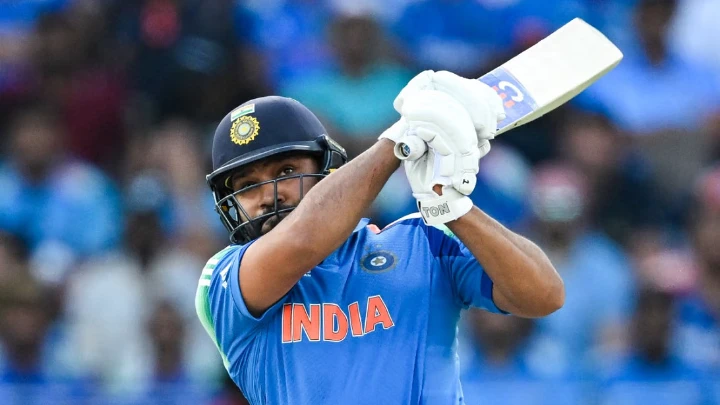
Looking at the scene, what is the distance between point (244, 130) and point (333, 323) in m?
0.66

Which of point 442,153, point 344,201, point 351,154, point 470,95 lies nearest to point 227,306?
point 344,201

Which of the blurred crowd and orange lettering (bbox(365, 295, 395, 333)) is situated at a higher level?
the blurred crowd

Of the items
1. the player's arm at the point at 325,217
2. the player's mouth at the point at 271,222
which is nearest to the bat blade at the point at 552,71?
the player's arm at the point at 325,217

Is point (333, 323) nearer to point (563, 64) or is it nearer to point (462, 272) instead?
point (462, 272)

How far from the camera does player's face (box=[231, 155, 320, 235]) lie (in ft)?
11.3

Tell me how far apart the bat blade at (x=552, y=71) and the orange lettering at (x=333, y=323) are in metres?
0.76

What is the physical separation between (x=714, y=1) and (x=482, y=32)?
1.79 m

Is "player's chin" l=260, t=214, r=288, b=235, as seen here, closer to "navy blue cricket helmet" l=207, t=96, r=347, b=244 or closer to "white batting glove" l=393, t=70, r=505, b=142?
"navy blue cricket helmet" l=207, t=96, r=347, b=244

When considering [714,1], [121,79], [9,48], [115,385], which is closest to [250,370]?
[115,385]

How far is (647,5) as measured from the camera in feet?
Result: 26.4

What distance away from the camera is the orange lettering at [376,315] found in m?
3.29

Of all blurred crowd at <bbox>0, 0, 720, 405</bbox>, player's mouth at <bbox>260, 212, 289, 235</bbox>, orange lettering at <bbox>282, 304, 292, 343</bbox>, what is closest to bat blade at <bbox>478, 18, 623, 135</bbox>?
player's mouth at <bbox>260, 212, 289, 235</bbox>

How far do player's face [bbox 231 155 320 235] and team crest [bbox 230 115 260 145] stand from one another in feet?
0.27

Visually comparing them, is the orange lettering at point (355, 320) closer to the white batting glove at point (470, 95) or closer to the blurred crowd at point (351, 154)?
the white batting glove at point (470, 95)
